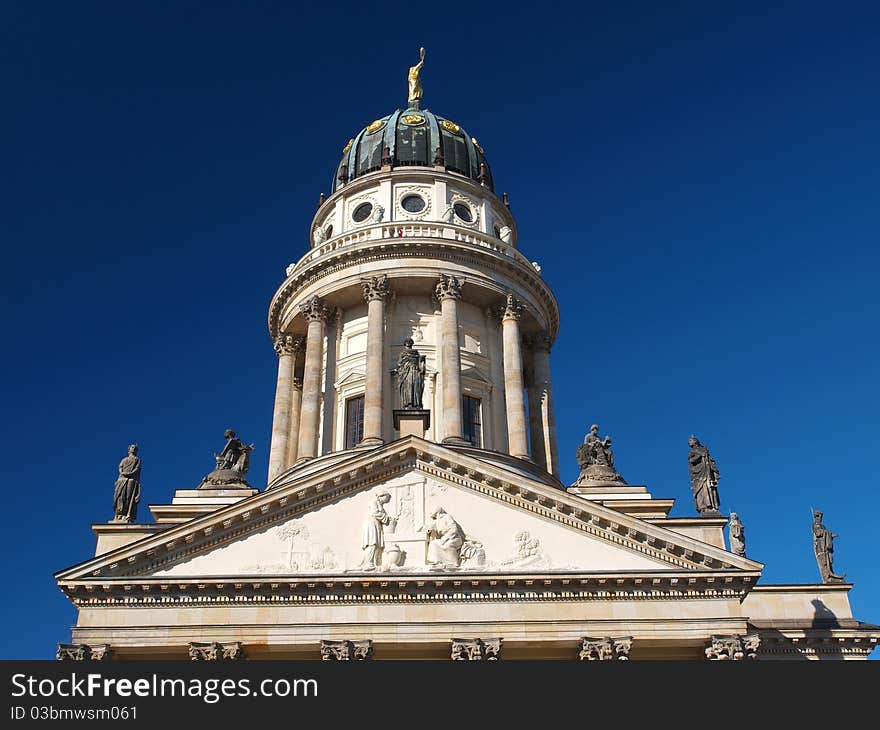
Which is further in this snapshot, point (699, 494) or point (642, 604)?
point (699, 494)

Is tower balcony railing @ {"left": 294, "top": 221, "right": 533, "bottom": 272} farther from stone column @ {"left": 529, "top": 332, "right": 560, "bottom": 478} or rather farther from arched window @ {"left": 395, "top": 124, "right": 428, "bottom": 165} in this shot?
arched window @ {"left": 395, "top": 124, "right": 428, "bottom": 165}

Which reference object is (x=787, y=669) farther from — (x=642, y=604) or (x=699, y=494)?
(x=699, y=494)

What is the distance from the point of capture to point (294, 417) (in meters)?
40.5

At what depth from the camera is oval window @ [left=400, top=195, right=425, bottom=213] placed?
4262 cm

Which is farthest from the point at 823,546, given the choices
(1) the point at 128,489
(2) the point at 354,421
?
(1) the point at 128,489

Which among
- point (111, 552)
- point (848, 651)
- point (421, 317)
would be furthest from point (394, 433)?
point (848, 651)

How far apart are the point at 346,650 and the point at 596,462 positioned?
14403 mm

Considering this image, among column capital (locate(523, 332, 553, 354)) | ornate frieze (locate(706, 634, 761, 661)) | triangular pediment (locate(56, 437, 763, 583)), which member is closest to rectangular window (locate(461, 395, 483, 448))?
column capital (locate(523, 332, 553, 354))

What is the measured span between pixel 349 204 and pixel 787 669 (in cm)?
3178

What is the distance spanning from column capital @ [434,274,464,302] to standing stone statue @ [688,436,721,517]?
41.7 feet

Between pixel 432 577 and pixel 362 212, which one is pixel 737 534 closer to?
pixel 432 577

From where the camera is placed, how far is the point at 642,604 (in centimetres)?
2434

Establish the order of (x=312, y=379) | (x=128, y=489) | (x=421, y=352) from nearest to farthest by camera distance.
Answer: (x=128, y=489) → (x=312, y=379) → (x=421, y=352)

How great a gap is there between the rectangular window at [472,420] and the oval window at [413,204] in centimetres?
980
